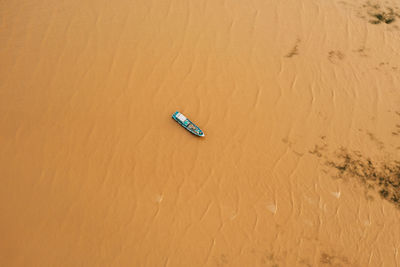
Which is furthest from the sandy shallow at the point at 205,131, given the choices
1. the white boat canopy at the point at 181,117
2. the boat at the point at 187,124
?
the white boat canopy at the point at 181,117

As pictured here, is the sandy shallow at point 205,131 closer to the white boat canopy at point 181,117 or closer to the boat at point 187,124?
the boat at point 187,124

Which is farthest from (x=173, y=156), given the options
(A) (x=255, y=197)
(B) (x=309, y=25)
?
(B) (x=309, y=25)

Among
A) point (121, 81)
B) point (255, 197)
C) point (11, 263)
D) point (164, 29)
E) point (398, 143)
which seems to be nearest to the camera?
point (11, 263)

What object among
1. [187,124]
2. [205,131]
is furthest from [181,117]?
[205,131]

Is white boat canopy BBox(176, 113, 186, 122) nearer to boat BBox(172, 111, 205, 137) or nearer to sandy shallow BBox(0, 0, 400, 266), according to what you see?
boat BBox(172, 111, 205, 137)

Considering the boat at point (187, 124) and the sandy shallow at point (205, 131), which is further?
the boat at point (187, 124)

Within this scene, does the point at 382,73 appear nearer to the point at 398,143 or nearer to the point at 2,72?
the point at 398,143
